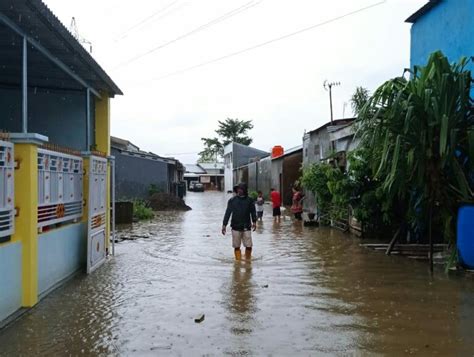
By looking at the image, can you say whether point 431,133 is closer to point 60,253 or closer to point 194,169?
point 60,253

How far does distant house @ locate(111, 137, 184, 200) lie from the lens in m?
30.1

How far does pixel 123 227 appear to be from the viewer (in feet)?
60.8

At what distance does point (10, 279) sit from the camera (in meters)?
6.16

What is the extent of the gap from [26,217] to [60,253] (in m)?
1.78

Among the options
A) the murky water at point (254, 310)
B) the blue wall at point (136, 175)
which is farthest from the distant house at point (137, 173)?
the murky water at point (254, 310)

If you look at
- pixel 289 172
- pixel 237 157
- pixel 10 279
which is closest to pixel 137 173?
pixel 289 172

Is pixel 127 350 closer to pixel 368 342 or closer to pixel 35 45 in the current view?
pixel 368 342

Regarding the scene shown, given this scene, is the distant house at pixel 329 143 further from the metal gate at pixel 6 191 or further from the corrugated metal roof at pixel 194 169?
the corrugated metal roof at pixel 194 169

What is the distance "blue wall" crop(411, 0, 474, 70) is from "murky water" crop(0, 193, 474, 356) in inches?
184

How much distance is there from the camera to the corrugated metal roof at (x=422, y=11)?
12585 mm

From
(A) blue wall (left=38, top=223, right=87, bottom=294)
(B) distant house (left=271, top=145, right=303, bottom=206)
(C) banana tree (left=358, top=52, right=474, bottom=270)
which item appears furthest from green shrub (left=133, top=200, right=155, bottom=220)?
(C) banana tree (left=358, top=52, right=474, bottom=270)

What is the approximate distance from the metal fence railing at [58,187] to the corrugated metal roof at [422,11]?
8.97 m

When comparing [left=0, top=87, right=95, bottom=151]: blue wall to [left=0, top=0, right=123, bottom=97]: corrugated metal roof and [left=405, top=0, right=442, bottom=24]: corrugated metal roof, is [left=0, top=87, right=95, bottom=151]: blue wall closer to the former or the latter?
[left=0, top=0, right=123, bottom=97]: corrugated metal roof

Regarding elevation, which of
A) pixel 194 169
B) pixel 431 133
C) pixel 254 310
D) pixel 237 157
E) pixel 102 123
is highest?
pixel 237 157
